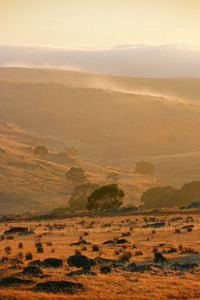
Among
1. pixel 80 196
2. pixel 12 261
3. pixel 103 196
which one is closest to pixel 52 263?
pixel 12 261

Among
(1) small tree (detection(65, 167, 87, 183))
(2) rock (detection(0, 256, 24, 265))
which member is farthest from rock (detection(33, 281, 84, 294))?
(1) small tree (detection(65, 167, 87, 183))

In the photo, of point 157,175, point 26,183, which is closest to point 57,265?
point 26,183

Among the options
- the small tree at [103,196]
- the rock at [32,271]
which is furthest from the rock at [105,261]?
the small tree at [103,196]

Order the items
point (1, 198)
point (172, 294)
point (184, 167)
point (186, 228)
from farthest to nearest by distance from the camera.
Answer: point (184, 167), point (1, 198), point (186, 228), point (172, 294)

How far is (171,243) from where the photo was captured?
2278cm

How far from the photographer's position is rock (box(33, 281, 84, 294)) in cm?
1166

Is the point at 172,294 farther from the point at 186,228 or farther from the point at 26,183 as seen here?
the point at 26,183

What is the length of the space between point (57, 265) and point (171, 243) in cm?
930

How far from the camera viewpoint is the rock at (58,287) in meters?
11.7

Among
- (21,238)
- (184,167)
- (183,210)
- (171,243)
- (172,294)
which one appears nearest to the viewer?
(172,294)

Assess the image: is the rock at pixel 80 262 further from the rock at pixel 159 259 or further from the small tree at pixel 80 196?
the small tree at pixel 80 196

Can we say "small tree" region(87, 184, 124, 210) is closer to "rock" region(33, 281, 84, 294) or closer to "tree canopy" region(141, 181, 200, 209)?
"tree canopy" region(141, 181, 200, 209)

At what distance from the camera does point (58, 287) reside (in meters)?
11.9

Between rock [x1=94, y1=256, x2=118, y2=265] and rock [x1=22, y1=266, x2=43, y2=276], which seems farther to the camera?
rock [x1=94, y1=256, x2=118, y2=265]
